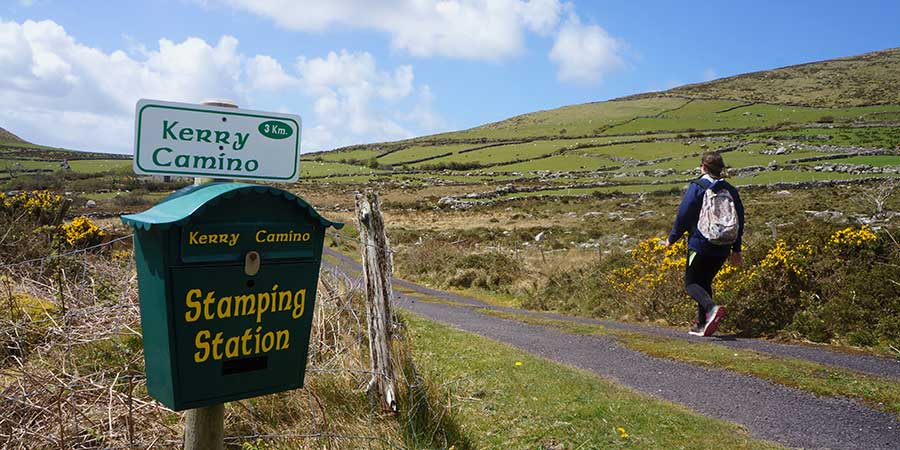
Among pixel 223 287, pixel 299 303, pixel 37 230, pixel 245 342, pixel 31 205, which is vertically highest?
pixel 223 287

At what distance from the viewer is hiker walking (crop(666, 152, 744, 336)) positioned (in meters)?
7.15

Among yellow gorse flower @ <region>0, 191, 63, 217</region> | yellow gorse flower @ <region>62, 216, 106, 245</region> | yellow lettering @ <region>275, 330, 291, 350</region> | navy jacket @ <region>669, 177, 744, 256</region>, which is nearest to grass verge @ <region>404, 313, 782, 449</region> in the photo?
yellow lettering @ <region>275, 330, 291, 350</region>

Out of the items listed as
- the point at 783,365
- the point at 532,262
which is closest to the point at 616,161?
the point at 532,262

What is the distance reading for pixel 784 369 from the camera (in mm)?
6477

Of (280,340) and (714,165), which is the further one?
(714,165)

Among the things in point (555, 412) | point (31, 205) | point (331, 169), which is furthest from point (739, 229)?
point (331, 169)

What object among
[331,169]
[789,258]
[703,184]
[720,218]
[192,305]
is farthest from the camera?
[331,169]

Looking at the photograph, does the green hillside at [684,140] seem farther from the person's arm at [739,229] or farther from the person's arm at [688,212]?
the person's arm at [688,212]

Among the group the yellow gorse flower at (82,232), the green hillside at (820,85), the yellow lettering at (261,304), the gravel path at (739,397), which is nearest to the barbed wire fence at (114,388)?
the yellow lettering at (261,304)

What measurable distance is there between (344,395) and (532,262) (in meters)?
16.3

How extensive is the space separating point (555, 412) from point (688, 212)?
136 inches

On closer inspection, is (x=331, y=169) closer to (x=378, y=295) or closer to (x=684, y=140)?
(x=684, y=140)

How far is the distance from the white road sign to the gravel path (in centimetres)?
395

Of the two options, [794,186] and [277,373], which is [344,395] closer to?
[277,373]
